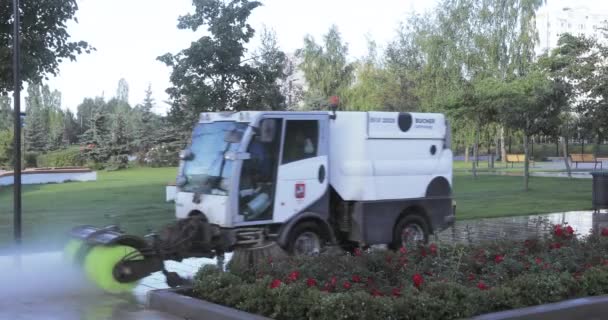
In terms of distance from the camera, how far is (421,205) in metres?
11.9

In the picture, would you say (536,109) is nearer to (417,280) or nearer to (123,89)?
(417,280)

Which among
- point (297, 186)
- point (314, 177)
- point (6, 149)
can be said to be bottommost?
point (297, 186)

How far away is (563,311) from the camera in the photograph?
682 cm

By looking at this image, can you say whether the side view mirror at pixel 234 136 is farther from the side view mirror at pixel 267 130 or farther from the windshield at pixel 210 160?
the side view mirror at pixel 267 130

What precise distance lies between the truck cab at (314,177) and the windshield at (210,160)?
0.02m

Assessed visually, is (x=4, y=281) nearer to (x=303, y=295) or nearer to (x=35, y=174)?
(x=303, y=295)

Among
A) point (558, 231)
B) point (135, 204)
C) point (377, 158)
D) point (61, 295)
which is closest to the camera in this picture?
point (61, 295)

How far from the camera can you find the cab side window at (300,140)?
10.3 meters

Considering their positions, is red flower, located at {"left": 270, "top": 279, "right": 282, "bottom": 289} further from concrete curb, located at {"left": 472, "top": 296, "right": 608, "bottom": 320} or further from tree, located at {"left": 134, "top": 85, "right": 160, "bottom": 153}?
tree, located at {"left": 134, "top": 85, "right": 160, "bottom": 153}

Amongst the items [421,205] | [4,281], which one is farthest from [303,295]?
[421,205]

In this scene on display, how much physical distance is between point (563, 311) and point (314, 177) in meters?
4.55

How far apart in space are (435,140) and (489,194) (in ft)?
43.4

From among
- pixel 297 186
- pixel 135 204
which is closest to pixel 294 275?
pixel 297 186

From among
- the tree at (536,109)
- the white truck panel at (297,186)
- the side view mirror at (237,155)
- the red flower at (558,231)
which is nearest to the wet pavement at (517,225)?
the red flower at (558,231)
